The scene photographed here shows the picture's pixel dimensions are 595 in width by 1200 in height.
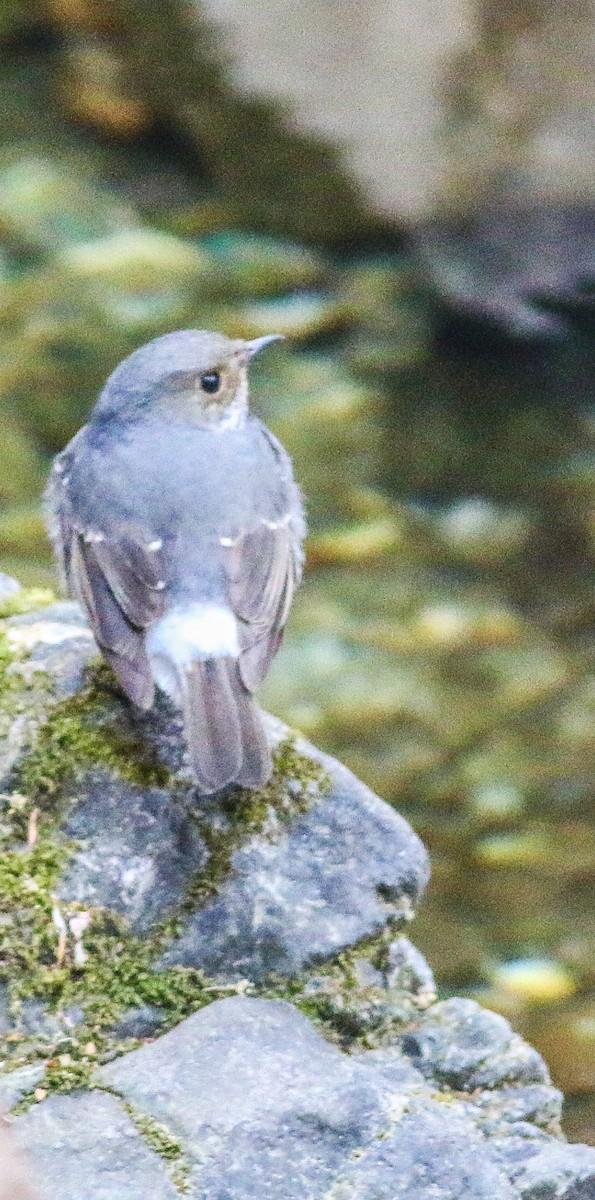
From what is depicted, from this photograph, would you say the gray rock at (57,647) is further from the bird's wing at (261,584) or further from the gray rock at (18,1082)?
the gray rock at (18,1082)

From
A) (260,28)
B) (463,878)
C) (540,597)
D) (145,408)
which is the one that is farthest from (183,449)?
(260,28)

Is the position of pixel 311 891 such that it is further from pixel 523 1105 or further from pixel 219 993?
pixel 523 1105

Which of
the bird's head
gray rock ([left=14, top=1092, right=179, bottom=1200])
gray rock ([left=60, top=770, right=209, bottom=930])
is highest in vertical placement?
the bird's head

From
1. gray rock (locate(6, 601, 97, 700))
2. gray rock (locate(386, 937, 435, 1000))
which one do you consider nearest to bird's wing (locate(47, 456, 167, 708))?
gray rock (locate(6, 601, 97, 700))

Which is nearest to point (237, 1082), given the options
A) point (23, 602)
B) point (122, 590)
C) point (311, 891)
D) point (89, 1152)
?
point (89, 1152)

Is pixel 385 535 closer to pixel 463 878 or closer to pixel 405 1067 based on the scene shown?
pixel 463 878

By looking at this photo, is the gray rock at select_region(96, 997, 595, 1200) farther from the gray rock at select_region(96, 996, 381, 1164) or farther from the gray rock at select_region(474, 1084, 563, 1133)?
the gray rock at select_region(474, 1084, 563, 1133)
